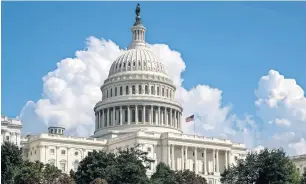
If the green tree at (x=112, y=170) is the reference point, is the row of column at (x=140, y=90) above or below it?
above

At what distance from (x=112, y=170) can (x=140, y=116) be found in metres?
85.1

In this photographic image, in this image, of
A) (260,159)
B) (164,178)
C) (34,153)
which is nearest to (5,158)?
(164,178)

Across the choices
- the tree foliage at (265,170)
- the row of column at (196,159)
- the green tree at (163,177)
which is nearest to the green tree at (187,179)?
the green tree at (163,177)

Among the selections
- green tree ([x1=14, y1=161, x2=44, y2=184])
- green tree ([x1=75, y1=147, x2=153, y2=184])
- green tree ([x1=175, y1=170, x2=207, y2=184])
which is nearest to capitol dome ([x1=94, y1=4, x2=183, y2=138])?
green tree ([x1=175, y1=170, x2=207, y2=184])

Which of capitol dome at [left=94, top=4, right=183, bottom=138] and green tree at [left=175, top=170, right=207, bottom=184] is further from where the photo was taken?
capitol dome at [left=94, top=4, right=183, bottom=138]

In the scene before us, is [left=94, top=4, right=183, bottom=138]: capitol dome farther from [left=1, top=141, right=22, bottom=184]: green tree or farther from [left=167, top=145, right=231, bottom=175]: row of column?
[left=1, top=141, right=22, bottom=184]: green tree

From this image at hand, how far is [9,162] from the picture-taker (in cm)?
9875

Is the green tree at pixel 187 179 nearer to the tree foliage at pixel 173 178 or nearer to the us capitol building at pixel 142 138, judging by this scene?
the tree foliage at pixel 173 178

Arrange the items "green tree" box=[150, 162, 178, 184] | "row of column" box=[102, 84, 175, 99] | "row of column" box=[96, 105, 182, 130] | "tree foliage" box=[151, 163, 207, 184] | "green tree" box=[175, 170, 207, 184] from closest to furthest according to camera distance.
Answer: "green tree" box=[150, 162, 178, 184], "tree foliage" box=[151, 163, 207, 184], "green tree" box=[175, 170, 207, 184], "row of column" box=[96, 105, 182, 130], "row of column" box=[102, 84, 175, 99]

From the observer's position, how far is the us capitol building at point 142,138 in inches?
6693

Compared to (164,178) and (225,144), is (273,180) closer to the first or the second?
(164,178)

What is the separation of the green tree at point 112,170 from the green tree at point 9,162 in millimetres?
12774

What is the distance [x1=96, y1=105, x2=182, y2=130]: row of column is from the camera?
190 meters

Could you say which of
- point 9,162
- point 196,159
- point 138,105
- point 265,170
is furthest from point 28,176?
point 138,105
